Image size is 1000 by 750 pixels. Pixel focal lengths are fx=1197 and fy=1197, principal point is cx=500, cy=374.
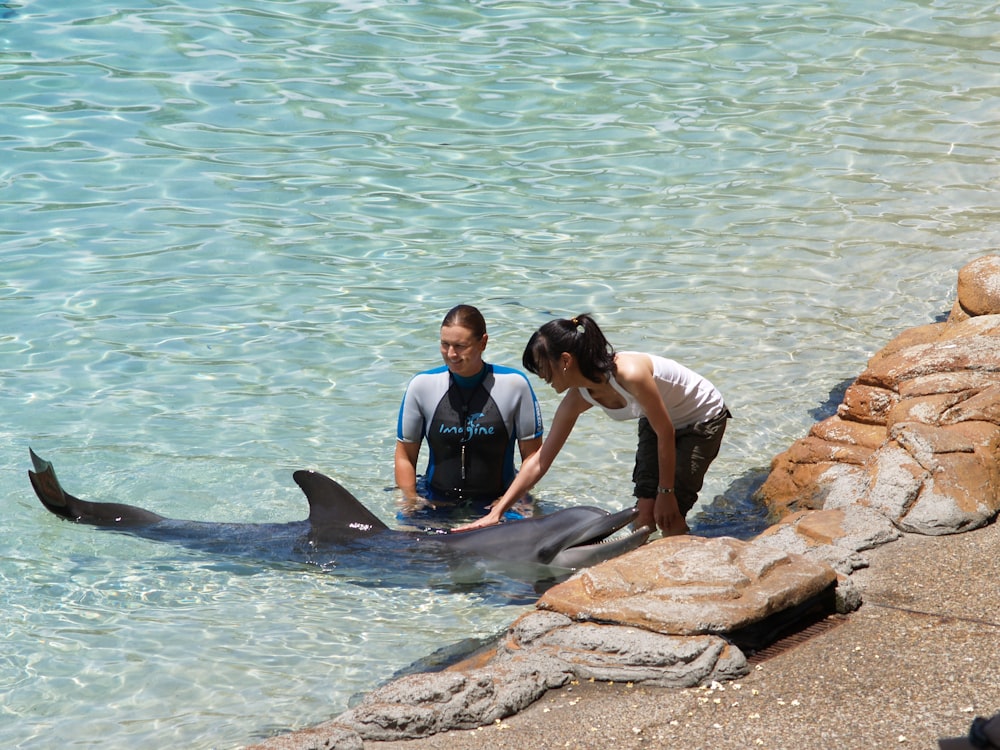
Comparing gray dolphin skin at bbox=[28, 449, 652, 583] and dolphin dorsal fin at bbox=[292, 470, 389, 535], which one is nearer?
gray dolphin skin at bbox=[28, 449, 652, 583]

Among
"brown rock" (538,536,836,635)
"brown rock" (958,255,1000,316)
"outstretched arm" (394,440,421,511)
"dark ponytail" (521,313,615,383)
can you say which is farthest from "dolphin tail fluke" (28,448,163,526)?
"brown rock" (958,255,1000,316)

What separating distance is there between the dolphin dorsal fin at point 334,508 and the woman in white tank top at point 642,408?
472 millimetres

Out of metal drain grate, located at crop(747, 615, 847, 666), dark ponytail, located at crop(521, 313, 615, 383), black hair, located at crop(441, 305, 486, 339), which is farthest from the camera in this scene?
black hair, located at crop(441, 305, 486, 339)

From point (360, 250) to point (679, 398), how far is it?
5161 mm

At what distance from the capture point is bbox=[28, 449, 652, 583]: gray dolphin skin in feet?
17.1

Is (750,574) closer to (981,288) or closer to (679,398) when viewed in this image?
(679,398)

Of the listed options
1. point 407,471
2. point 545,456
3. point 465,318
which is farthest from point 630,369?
point 407,471

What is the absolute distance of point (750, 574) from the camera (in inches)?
167

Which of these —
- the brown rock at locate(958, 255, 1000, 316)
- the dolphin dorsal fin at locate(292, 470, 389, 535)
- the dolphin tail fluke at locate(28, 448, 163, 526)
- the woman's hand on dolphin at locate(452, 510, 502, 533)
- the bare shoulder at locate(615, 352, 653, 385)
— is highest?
the bare shoulder at locate(615, 352, 653, 385)

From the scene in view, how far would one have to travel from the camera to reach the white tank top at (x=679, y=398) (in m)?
5.26

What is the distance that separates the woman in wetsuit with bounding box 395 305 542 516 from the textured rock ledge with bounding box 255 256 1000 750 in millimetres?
1373

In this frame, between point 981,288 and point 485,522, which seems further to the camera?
point 981,288

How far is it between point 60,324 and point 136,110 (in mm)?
4585

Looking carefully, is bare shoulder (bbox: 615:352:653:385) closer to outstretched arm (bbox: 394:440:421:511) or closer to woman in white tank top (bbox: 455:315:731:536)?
woman in white tank top (bbox: 455:315:731:536)
